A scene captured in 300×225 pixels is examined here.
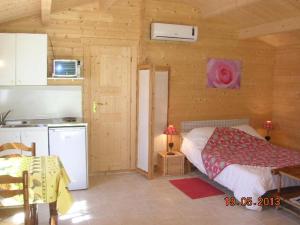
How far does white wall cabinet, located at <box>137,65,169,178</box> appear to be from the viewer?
4.52 m

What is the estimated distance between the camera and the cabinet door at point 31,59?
4.00 metres

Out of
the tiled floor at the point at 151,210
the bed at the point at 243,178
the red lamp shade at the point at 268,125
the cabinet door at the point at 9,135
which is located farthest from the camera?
the red lamp shade at the point at 268,125

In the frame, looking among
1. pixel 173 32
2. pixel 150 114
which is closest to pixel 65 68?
pixel 150 114

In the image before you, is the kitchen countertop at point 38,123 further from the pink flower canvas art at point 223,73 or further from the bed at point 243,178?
the pink flower canvas art at point 223,73

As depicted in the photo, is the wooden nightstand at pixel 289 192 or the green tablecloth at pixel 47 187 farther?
the wooden nightstand at pixel 289 192

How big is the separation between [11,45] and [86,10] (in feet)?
3.98

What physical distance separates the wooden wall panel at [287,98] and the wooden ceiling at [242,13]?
27 centimetres

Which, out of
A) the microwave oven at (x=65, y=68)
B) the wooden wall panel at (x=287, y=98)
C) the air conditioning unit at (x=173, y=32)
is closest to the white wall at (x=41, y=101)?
the microwave oven at (x=65, y=68)

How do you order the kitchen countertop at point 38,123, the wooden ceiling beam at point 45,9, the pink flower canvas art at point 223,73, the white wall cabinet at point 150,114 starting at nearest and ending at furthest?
the wooden ceiling beam at point 45,9, the kitchen countertop at point 38,123, the white wall cabinet at point 150,114, the pink flower canvas art at point 223,73

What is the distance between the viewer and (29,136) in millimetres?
3926

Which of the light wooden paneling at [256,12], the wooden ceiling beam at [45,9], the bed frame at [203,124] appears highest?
the light wooden paneling at [256,12]

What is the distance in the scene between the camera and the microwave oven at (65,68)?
423cm

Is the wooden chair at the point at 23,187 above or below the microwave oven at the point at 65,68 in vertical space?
below

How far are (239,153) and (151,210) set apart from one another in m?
1.63
